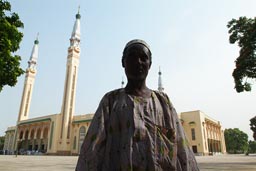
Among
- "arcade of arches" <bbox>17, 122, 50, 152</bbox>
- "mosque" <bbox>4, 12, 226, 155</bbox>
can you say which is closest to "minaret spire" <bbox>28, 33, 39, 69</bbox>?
"mosque" <bbox>4, 12, 226, 155</bbox>

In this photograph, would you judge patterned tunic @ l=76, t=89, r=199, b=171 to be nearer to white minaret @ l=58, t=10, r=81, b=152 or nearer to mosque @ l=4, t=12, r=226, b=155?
mosque @ l=4, t=12, r=226, b=155

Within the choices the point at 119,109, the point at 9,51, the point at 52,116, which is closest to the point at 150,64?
the point at 119,109

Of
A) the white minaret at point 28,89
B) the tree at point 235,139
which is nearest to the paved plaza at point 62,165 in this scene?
the white minaret at point 28,89

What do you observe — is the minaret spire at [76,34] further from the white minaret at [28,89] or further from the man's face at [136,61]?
the man's face at [136,61]

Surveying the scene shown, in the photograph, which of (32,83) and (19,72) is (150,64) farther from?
(32,83)

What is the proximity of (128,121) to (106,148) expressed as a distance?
20cm

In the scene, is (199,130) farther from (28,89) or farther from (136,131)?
(136,131)

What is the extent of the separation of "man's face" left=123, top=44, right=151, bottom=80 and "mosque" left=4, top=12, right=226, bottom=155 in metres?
30.9

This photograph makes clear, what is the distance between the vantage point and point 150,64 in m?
1.46

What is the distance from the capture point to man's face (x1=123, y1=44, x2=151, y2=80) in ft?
4.44

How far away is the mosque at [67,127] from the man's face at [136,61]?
3092cm

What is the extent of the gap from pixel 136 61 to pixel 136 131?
446 millimetres

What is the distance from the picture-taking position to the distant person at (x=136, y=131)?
1133 mm

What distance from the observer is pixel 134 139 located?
3.86ft
